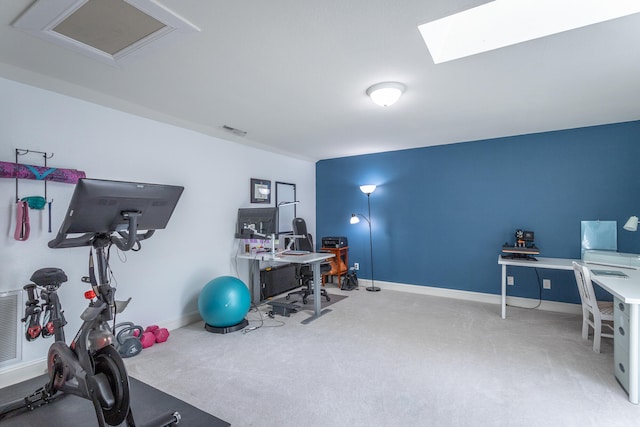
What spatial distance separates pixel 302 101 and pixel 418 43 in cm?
126

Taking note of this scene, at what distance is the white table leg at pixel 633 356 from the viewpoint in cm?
198

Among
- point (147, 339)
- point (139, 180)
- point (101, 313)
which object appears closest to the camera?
point (101, 313)

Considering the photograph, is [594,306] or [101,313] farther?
[594,306]

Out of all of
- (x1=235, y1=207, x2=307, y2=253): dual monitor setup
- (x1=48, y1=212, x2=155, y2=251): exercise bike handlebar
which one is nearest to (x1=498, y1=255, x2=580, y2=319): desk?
(x1=235, y1=207, x2=307, y2=253): dual monitor setup

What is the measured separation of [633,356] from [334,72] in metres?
2.90

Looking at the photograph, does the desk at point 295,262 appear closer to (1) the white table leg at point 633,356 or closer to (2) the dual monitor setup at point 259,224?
(2) the dual monitor setup at point 259,224

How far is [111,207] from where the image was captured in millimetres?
1571

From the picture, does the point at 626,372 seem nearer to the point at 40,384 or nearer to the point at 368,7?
the point at 368,7

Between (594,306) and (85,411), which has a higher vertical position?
(594,306)

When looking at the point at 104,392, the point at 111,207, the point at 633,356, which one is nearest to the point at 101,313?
the point at 104,392

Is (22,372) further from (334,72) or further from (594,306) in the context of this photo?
(594,306)

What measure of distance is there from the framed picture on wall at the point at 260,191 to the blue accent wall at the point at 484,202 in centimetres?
147

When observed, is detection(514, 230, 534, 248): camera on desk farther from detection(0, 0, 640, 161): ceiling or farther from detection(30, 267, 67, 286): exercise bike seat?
Result: detection(30, 267, 67, 286): exercise bike seat

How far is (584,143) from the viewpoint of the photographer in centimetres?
376
